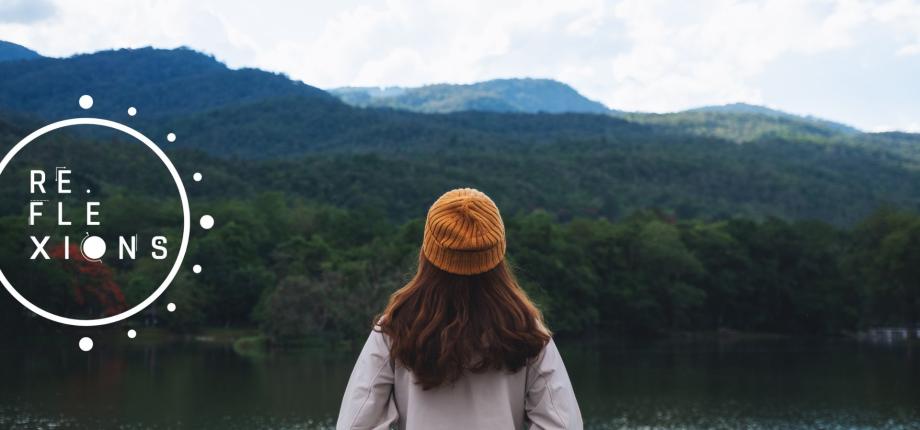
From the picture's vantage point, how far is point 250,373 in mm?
31875

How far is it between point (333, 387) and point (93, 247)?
15753mm

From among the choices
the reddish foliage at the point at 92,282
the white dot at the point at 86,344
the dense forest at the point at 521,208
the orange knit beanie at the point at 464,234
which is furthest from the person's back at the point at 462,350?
the white dot at the point at 86,344

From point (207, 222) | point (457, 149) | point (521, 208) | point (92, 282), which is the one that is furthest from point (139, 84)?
point (92, 282)

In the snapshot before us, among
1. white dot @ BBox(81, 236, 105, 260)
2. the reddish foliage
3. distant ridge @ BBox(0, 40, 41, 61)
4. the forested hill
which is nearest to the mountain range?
the forested hill

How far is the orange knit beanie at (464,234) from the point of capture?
2256mm

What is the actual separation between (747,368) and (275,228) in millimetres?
25347

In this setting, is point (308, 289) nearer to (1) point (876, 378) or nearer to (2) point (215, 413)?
(2) point (215, 413)

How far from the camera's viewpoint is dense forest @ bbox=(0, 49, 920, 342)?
141 ft

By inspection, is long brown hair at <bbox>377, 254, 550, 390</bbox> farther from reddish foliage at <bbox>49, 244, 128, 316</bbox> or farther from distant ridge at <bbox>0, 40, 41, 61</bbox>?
distant ridge at <bbox>0, 40, 41, 61</bbox>

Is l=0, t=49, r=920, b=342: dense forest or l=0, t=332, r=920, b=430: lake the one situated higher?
l=0, t=49, r=920, b=342: dense forest

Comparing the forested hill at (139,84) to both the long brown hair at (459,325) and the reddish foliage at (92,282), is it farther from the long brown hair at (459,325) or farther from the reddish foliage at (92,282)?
the long brown hair at (459,325)

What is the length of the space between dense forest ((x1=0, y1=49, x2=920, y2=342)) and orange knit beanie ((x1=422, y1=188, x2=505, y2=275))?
0.43 m

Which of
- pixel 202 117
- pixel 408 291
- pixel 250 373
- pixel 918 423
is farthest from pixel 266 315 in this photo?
pixel 202 117

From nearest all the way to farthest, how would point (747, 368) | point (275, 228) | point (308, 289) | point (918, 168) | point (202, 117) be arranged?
point (747, 368) < point (308, 289) < point (275, 228) < point (918, 168) < point (202, 117)
